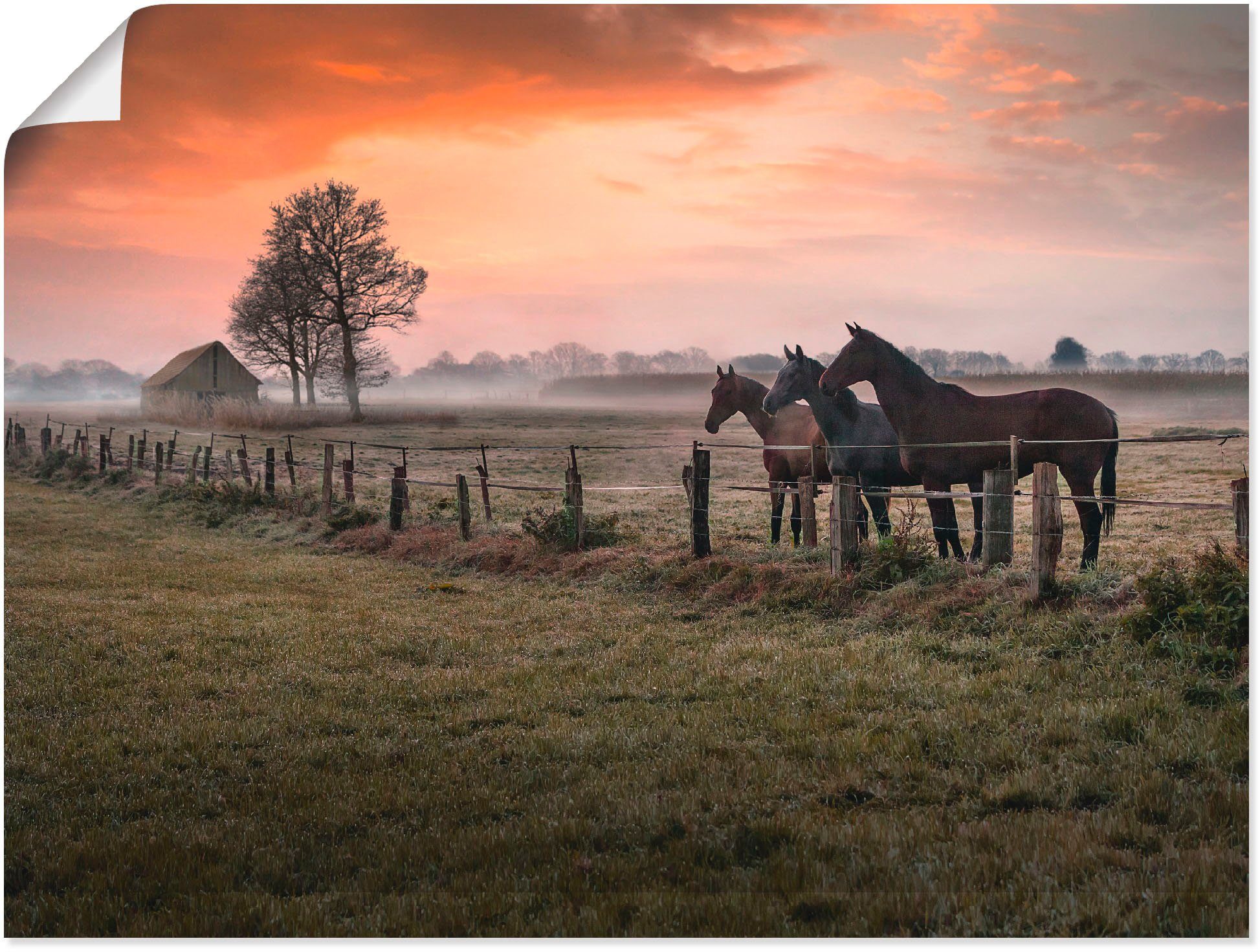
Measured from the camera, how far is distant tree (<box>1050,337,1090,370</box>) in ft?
15.6

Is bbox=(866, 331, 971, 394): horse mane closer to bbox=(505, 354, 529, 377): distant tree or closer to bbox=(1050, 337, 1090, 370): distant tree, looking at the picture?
bbox=(1050, 337, 1090, 370): distant tree

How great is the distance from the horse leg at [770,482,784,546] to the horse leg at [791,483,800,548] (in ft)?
0.48

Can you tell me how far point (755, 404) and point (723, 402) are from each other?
2338 mm

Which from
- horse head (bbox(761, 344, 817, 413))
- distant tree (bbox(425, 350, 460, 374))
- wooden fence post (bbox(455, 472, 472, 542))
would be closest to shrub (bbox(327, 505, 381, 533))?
wooden fence post (bbox(455, 472, 472, 542))

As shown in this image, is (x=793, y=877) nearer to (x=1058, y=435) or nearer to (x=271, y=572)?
(x=1058, y=435)

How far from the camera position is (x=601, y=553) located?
10.6 m

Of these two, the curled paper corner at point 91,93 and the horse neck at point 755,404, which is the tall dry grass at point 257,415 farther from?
the curled paper corner at point 91,93

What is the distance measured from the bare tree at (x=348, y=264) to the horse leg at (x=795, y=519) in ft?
18.0

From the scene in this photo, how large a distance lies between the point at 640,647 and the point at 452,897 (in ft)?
13.0

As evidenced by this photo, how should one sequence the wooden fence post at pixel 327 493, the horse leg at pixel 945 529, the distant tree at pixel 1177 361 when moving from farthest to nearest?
the wooden fence post at pixel 327 493, the horse leg at pixel 945 529, the distant tree at pixel 1177 361

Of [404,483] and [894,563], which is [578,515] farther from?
[894,563]

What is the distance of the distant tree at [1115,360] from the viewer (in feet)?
15.1

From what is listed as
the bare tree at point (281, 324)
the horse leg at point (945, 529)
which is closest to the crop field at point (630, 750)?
the horse leg at point (945, 529)

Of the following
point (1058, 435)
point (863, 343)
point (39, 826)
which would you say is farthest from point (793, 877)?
point (1058, 435)
